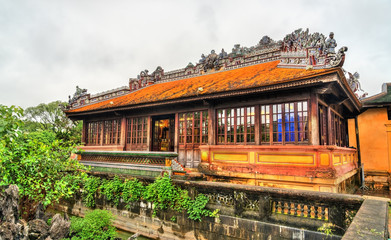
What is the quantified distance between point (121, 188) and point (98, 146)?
7421mm

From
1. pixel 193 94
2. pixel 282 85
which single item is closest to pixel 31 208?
pixel 193 94

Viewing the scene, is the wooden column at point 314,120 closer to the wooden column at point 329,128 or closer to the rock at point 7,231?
the wooden column at point 329,128

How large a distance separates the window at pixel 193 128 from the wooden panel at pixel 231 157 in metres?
1.47

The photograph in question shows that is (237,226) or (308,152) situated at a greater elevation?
(308,152)

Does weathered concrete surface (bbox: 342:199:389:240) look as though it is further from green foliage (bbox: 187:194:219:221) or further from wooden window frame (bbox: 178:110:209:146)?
wooden window frame (bbox: 178:110:209:146)

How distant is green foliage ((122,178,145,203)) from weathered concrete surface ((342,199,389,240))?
6.96 m

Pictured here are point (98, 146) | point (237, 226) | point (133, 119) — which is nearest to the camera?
point (237, 226)

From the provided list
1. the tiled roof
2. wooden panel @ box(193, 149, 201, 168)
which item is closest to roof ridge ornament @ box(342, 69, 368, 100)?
the tiled roof

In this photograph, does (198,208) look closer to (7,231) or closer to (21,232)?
(21,232)

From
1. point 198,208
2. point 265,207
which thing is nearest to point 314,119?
point 265,207

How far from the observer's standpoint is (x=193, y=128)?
12078 millimetres

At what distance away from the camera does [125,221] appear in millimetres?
9383

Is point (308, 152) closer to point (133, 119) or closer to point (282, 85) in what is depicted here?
point (282, 85)

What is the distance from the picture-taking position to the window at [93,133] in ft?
54.7
